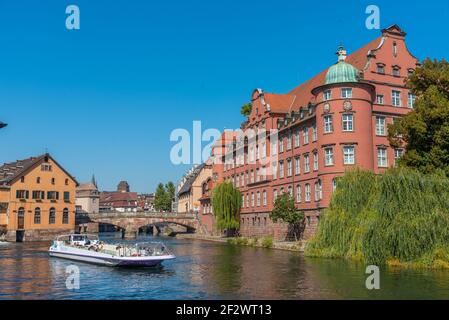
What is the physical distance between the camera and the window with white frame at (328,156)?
51.3 m

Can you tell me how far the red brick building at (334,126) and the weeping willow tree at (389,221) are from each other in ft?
19.4

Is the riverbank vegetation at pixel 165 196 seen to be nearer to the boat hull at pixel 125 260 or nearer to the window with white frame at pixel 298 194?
the window with white frame at pixel 298 194

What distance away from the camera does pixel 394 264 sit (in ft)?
105

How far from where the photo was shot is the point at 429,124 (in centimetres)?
3975

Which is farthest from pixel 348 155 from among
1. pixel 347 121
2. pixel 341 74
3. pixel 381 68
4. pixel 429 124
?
pixel 429 124

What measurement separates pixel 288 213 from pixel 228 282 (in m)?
29.5

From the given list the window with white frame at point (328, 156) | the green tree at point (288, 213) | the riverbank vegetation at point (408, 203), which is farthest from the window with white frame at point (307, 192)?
the riverbank vegetation at point (408, 203)

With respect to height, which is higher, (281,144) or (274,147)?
(281,144)

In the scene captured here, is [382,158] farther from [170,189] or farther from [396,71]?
[170,189]

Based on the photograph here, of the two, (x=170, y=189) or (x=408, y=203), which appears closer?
(x=408, y=203)

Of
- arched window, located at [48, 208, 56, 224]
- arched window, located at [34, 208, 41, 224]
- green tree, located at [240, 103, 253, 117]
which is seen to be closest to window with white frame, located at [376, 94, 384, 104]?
green tree, located at [240, 103, 253, 117]

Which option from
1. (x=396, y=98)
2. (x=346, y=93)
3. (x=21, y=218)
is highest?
(x=396, y=98)

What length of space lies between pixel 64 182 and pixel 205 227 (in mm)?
27722

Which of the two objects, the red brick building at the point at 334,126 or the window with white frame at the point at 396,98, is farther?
the window with white frame at the point at 396,98
